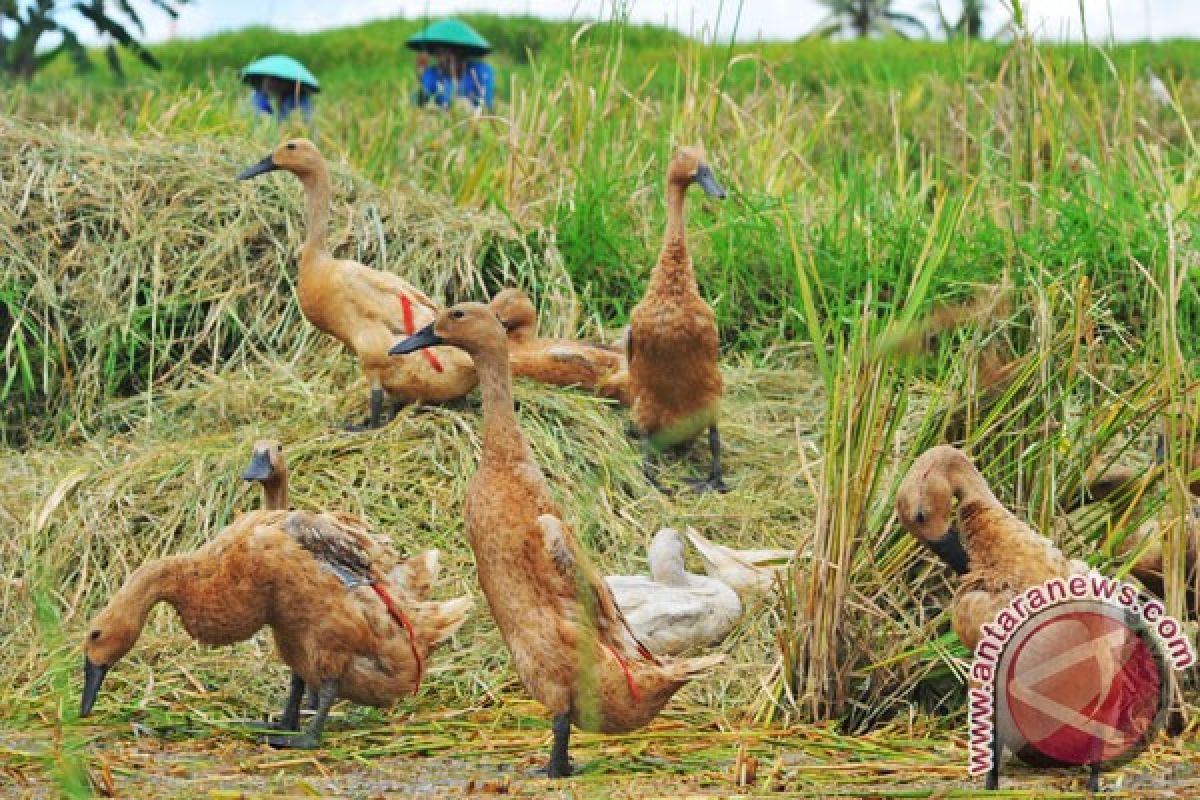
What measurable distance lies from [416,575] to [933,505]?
145 cm

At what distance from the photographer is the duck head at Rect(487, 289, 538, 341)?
20.4 ft

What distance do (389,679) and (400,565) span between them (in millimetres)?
365

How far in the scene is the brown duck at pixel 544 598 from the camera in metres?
3.80

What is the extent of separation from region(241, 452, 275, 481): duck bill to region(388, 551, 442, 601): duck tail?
390 millimetres

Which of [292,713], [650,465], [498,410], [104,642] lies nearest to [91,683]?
[104,642]

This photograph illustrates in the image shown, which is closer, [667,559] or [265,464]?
[265,464]

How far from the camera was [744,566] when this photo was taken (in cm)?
506

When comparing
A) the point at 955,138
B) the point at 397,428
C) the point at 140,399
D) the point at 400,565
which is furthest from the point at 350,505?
the point at 955,138

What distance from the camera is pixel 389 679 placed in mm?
Answer: 4297

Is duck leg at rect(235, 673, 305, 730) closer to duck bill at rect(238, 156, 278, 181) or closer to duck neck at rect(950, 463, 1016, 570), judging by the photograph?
duck neck at rect(950, 463, 1016, 570)

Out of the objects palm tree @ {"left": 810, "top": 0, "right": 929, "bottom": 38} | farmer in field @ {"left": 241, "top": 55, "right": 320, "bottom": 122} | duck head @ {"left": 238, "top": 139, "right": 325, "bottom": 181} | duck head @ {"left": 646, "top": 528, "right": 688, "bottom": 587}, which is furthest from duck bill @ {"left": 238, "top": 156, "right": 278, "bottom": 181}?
palm tree @ {"left": 810, "top": 0, "right": 929, "bottom": 38}

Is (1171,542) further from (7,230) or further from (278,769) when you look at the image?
(7,230)

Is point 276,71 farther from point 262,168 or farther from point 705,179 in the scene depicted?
point 705,179

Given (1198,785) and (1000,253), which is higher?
(1000,253)
